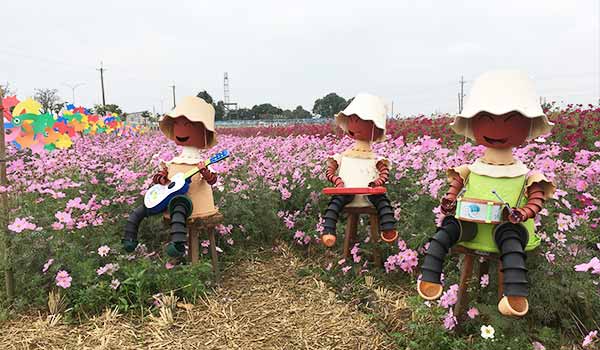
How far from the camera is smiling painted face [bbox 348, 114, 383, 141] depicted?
9.22 ft

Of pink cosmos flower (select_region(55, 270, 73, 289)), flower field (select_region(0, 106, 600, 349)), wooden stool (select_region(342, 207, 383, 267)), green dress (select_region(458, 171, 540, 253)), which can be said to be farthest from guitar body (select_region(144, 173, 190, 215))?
green dress (select_region(458, 171, 540, 253))

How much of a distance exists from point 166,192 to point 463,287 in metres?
1.71

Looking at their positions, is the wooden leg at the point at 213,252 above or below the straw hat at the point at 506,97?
below

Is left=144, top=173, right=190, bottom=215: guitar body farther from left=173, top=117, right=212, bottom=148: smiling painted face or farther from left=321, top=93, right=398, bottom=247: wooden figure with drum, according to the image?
left=321, top=93, right=398, bottom=247: wooden figure with drum

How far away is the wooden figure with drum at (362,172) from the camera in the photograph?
2721mm

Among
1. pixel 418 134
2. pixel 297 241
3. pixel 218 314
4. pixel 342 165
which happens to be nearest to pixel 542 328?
pixel 342 165

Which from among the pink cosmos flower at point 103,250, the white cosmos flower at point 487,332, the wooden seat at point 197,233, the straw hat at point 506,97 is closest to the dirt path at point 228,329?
the wooden seat at point 197,233

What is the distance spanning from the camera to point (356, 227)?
9.91 feet

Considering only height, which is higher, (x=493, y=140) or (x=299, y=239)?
(x=493, y=140)

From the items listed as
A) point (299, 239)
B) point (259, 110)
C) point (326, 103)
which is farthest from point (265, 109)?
point (299, 239)

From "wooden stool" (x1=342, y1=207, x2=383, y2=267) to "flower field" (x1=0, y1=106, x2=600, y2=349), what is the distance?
57 mm

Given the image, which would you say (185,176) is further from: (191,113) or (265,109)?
(265,109)

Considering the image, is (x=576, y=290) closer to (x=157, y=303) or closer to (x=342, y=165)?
(x=342, y=165)

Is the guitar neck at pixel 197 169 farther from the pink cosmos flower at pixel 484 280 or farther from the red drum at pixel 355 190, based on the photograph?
the pink cosmos flower at pixel 484 280
